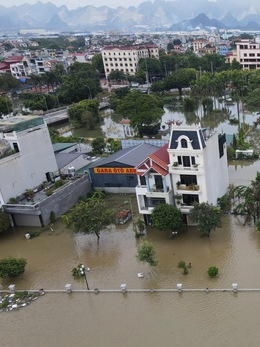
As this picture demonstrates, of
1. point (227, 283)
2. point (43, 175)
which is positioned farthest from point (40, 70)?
point (227, 283)

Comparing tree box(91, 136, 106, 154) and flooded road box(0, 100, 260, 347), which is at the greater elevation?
tree box(91, 136, 106, 154)

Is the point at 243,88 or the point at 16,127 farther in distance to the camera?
the point at 243,88

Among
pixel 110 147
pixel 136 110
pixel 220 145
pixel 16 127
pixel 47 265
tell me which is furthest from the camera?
pixel 136 110

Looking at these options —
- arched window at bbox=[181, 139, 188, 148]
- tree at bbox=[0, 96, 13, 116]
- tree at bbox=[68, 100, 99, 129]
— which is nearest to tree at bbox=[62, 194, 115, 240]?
arched window at bbox=[181, 139, 188, 148]

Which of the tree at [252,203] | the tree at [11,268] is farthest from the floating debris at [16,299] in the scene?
the tree at [252,203]

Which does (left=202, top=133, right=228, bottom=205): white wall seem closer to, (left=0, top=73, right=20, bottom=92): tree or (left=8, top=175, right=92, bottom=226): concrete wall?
(left=8, top=175, right=92, bottom=226): concrete wall

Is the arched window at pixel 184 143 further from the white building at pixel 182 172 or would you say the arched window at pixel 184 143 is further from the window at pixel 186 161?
the window at pixel 186 161

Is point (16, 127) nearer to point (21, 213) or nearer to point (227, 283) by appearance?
point (21, 213)

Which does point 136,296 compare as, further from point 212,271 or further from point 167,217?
point 167,217
